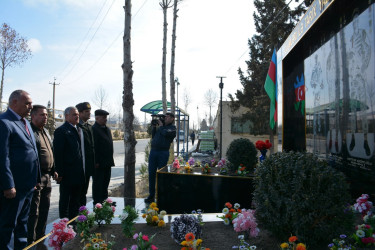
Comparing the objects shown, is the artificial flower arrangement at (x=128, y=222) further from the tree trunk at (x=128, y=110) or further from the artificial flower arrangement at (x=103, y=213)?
the tree trunk at (x=128, y=110)

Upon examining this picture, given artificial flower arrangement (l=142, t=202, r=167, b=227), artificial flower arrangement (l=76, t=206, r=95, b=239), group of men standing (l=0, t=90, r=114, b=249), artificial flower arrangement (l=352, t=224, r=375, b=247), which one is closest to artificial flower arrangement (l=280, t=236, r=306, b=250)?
artificial flower arrangement (l=352, t=224, r=375, b=247)

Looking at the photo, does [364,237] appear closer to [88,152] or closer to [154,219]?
[154,219]

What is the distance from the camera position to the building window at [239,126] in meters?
18.4

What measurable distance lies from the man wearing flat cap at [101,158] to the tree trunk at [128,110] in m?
0.66

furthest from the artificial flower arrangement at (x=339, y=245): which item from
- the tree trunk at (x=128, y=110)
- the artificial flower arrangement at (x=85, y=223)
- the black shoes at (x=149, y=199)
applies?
the tree trunk at (x=128, y=110)

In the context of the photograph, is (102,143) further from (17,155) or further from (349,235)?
(349,235)

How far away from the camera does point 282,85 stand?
20.2 ft

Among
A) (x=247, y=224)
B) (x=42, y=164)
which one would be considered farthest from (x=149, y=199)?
(x=247, y=224)

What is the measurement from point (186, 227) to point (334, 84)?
2794mm

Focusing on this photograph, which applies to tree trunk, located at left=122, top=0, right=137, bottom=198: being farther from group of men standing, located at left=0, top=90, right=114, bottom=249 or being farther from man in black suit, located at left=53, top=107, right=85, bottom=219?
man in black suit, located at left=53, top=107, right=85, bottom=219

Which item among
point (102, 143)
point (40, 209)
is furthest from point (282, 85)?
point (40, 209)

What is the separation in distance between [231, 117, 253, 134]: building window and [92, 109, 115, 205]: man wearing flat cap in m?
13.9

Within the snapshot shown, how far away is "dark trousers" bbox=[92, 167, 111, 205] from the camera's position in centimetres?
504

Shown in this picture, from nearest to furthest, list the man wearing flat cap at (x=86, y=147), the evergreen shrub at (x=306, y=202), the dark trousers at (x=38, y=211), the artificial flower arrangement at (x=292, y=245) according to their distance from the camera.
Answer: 1. the artificial flower arrangement at (x=292, y=245)
2. the evergreen shrub at (x=306, y=202)
3. the dark trousers at (x=38, y=211)
4. the man wearing flat cap at (x=86, y=147)
